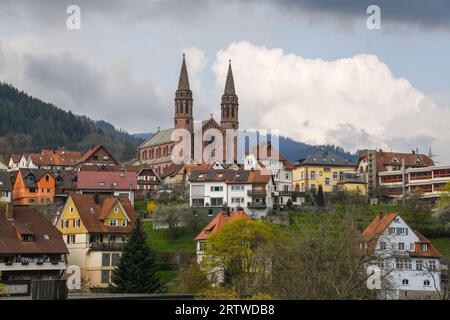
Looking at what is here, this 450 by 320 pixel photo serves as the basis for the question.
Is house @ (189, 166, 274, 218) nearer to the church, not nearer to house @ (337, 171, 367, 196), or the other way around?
house @ (337, 171, 367, 196)

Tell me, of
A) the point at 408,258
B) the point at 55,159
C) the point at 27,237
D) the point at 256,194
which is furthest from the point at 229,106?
the point at 27,237

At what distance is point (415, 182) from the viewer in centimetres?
12850

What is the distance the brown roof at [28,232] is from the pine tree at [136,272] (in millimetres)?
6715

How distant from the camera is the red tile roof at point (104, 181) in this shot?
373ft

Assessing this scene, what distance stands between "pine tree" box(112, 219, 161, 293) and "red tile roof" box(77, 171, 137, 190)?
3961 cm

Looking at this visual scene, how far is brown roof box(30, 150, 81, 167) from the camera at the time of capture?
17175cm

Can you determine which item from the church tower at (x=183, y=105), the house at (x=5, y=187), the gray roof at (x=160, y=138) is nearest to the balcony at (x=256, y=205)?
the house at (x=5, y=187)

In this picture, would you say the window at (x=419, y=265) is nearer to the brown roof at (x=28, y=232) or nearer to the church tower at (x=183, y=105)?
the brown roof at (x=28, y=232)

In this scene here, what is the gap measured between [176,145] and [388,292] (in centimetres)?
10992

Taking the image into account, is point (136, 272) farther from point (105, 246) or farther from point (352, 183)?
point (352, 183)

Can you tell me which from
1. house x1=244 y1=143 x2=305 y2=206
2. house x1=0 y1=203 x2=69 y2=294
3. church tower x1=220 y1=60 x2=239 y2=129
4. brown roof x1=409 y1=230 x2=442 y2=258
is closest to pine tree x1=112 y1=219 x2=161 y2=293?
house x1=0 y1=203 x2=69 y2=294
